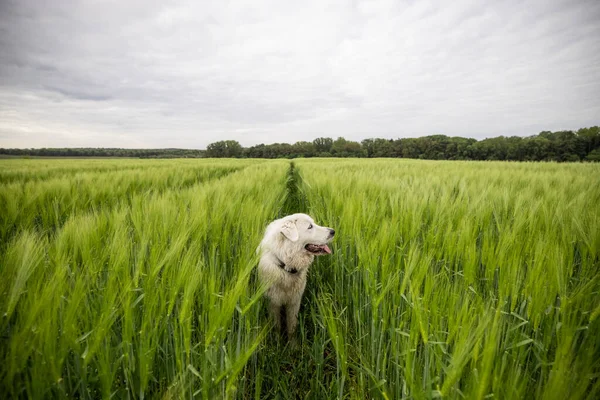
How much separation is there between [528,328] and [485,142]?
62949 millimetres

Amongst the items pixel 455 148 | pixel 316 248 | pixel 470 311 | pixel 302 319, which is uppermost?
pixel 455 148

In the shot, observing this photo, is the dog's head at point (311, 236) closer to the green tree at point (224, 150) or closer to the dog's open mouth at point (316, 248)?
the dog's open mouth at point (316, 248)

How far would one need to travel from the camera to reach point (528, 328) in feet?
3.65

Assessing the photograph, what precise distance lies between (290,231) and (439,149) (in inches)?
2508

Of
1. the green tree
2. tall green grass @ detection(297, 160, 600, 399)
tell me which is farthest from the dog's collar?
the green tree

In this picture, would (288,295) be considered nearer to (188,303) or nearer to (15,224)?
(188,303)

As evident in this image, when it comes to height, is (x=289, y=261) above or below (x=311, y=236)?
below

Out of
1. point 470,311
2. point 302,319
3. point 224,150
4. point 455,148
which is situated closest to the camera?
point 470,311

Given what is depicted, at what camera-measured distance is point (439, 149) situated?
55688 millimetres

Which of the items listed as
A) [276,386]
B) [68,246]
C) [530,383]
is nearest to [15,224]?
[68,246]

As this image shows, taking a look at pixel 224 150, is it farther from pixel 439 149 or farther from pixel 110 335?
pixel 110 335

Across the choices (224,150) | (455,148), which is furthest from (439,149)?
(224,150)

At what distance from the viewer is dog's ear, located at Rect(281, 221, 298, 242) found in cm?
186

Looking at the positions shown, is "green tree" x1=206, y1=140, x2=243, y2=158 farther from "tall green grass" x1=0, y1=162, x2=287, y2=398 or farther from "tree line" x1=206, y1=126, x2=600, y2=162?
"tall green grass" x1=0, y1=162, x2=287, y2=398
